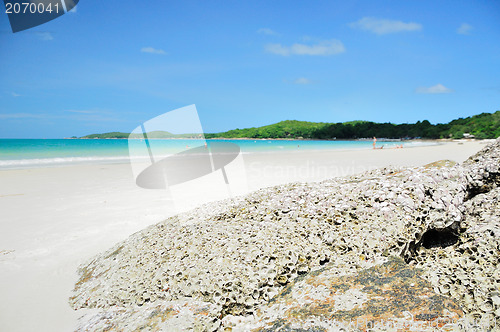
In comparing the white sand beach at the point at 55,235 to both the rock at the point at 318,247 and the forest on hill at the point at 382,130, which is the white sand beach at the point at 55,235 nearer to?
the rock at the point at 318,247

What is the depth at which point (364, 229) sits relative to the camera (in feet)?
10.0

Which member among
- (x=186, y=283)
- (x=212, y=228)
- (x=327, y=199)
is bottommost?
(x=186, y=283)

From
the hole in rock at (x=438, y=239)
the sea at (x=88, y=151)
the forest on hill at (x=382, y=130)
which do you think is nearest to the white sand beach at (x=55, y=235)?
the sea at (x=88, y=151)

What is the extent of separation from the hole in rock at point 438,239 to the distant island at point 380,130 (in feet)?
14.3

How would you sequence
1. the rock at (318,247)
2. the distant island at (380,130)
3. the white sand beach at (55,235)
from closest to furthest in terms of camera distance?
the rock at (318,247) → the white sand beach at (55,235) → the distant island at (380,130)

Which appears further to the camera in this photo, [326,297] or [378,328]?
[326,297]

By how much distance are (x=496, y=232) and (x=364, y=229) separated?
1.16 meters

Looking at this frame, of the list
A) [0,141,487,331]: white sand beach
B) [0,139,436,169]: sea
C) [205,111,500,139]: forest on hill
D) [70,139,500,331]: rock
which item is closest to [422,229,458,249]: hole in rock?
[70,139,500,331]: rock

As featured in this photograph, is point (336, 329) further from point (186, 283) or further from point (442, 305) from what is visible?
point (186, 283)

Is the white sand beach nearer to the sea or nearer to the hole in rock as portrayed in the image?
the sea

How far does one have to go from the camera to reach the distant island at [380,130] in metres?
85.2

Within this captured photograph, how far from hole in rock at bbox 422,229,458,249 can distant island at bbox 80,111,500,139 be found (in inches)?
172

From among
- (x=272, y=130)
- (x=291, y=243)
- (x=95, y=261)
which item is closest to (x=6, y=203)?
(x=95, y=261)

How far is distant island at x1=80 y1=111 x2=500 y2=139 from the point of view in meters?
85.2
